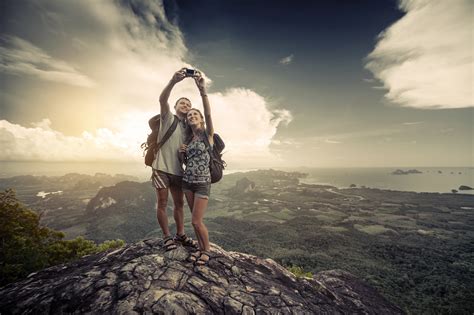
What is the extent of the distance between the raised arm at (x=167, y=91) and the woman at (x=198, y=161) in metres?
0.34

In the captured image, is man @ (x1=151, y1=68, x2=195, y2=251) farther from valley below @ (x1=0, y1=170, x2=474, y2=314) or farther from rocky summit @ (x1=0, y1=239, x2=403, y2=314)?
valley below @ (x1=0, y1=170, x2=474, y2=314)

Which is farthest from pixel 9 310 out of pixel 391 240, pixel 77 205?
pixel 77 205

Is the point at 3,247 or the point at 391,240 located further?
the point at 391,240

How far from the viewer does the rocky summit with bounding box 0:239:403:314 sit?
12.5 ft

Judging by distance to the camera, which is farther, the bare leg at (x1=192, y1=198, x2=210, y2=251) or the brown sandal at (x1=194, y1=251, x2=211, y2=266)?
the brown sandal at (x1=194, y1=251, x2=211, y2=266)

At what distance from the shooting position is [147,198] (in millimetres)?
160750

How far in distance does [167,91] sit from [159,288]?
4206mm

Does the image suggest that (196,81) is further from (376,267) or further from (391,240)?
(391,240)

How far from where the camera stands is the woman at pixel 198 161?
4605 millimetres

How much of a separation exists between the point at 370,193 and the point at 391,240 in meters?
104

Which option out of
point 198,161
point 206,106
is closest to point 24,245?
point 198,161

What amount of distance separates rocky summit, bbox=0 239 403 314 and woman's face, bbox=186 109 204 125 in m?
3.37

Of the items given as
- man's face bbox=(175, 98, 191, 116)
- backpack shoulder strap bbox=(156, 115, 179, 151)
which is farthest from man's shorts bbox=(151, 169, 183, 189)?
man's face bbox=(175, 98, 191, 116)

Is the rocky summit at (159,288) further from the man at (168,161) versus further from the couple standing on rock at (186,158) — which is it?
the man at (168,161)
